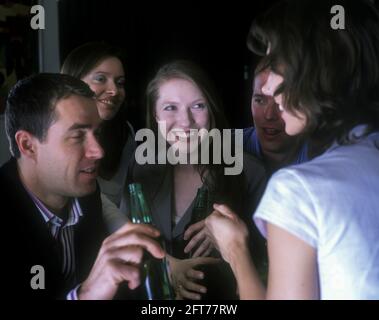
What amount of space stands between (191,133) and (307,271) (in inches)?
20.5

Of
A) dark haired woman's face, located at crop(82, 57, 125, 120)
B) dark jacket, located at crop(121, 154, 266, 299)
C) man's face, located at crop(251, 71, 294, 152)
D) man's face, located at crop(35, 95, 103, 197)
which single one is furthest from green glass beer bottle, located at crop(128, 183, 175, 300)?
man's face, located at crop(251, 71, 294, 152)

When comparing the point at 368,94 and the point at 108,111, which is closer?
the point at 368,94

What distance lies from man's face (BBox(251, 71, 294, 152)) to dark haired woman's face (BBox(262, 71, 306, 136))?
1cm

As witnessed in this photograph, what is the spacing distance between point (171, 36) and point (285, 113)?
0.42 m

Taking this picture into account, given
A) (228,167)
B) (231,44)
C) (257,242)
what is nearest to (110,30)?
(231,44)

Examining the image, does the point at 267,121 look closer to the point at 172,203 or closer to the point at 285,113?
the point at 285,113

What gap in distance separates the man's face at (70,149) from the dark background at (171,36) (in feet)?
0.44

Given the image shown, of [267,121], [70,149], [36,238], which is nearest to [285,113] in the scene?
[267,121]

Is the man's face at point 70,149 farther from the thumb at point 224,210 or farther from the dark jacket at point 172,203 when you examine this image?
the thumb at point 224,210

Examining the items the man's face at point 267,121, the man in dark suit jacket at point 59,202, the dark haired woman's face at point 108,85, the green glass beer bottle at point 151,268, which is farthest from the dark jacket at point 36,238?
the man's face at point 267,121

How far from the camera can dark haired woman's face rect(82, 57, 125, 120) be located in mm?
1529

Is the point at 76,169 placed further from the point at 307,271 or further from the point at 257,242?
the point at 307,271

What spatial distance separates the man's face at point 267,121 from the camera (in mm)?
1511

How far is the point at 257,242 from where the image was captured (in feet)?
4.89
